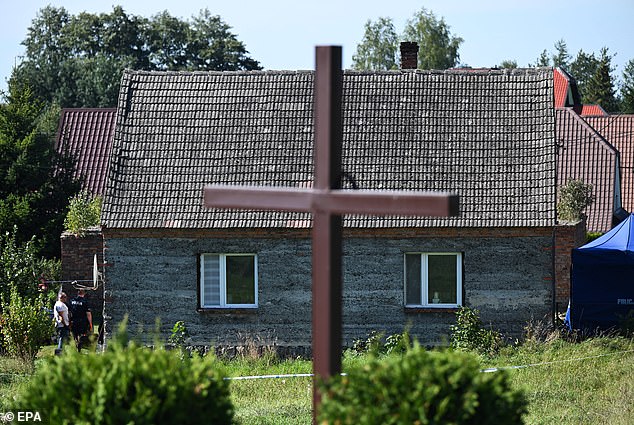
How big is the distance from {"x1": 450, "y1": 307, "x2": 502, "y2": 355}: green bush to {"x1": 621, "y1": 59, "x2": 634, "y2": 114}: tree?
61.8 m

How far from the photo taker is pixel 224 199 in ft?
25.0

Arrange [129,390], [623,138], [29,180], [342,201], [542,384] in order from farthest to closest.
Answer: [623,138] < [29,180] < [542,384] < [342,201] < [129,390]

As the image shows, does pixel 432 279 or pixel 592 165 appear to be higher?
pixel 592 165

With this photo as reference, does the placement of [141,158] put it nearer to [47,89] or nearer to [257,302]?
[257,302]

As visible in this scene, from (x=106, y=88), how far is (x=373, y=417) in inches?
2469

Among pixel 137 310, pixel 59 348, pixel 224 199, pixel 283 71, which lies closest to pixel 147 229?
pixel 137 310

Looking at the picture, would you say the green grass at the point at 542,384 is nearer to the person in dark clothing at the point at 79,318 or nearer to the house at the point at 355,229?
the house at the point at 355,229

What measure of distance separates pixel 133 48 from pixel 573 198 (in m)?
46.4

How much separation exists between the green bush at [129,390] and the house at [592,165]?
32.6 m

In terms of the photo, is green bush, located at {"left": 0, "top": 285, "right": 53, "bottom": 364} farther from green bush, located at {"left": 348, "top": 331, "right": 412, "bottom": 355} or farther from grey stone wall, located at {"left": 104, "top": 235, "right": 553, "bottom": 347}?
green bush, located at {"left": 348, "top": 331, "right": 412, "bottom": 355}

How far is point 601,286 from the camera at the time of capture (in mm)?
22000

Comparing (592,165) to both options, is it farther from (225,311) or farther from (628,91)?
(628,91)

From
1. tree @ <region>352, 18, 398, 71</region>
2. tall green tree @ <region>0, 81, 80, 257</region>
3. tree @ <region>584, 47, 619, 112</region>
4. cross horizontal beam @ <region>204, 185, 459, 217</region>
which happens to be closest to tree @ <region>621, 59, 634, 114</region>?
tree @ <region>584, 47, 619, 112</region>

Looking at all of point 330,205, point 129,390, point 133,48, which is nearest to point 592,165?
point 330,205
